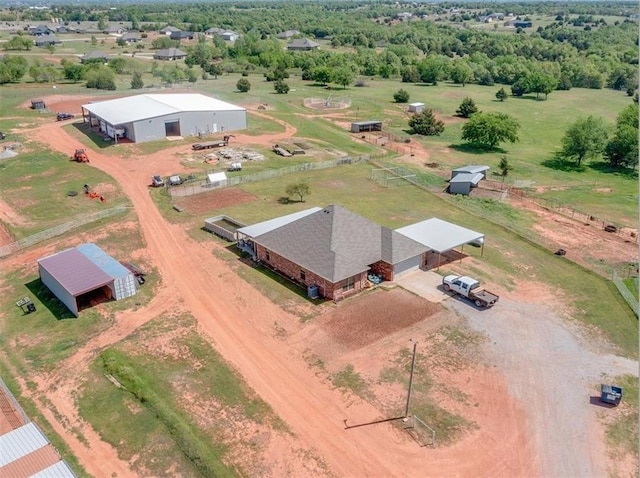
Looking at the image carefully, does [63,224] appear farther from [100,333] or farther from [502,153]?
[502,153]

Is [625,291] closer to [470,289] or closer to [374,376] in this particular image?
[470,289]

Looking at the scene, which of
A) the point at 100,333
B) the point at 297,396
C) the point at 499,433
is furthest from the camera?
the point at 100,333

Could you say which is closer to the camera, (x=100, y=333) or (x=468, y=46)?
(x=100, y=333)

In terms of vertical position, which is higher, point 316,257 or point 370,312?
point 316,257

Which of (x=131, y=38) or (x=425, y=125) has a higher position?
(x=131, y=38)

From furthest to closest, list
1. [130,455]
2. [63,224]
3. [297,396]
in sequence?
1. [63,224]
2. [297,396]
3. [130,455]

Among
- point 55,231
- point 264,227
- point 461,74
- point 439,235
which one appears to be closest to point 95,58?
point 461,74

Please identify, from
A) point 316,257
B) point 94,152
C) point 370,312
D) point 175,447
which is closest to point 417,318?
point 370,312
